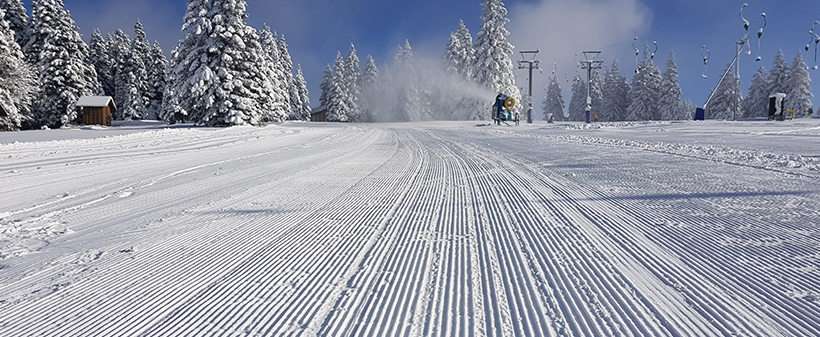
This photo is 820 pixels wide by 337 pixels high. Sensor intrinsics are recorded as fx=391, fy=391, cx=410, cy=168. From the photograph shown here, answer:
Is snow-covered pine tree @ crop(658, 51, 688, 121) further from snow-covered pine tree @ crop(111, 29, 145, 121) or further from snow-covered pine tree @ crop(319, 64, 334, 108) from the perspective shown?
snow-covered pine tree @ crop(111, 29, 145, 121)

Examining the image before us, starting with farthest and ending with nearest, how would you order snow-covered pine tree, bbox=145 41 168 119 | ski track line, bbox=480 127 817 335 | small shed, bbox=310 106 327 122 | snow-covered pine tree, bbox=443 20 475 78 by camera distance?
small shed, bbox=310 106 327 122, snow-covered pine tree, bbox=443 20 475 78, snow-covered pine tree, bbox=145 41 168 119, ski track line, bbox=480 127 817 335

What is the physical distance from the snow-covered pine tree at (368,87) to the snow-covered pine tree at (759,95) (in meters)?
56.2

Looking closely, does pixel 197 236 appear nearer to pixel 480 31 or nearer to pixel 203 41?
pixel 203 41

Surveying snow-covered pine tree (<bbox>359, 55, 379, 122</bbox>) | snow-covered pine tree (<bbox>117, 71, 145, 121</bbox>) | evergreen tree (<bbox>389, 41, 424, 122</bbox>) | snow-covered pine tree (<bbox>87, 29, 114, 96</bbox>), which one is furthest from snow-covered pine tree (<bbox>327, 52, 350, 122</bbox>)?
snow-covered pine tree (<bbox>87, 29, 114, 96</bbox>)

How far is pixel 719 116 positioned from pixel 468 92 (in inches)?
1505

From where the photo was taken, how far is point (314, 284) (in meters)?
2.35

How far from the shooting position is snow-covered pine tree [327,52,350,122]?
6462 cm

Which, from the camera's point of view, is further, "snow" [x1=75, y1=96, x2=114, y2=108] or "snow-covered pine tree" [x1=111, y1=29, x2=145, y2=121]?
"snow-covered pine tree" [x1=111, y1=29, x2=145, y2=121]

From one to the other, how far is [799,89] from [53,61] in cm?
8037

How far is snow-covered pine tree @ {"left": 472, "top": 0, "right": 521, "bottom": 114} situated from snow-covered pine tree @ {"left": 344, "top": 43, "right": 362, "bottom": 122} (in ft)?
80.9

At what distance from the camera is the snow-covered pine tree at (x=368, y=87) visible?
67.8 m

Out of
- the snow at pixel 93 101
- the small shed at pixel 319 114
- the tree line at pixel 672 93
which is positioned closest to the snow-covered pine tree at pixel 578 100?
the tree line at pixel 672 93

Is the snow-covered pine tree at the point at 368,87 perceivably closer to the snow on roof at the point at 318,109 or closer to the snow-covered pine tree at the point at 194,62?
the snow on roof at the point at 318,109

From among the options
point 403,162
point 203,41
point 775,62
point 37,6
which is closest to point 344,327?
point 403,162
